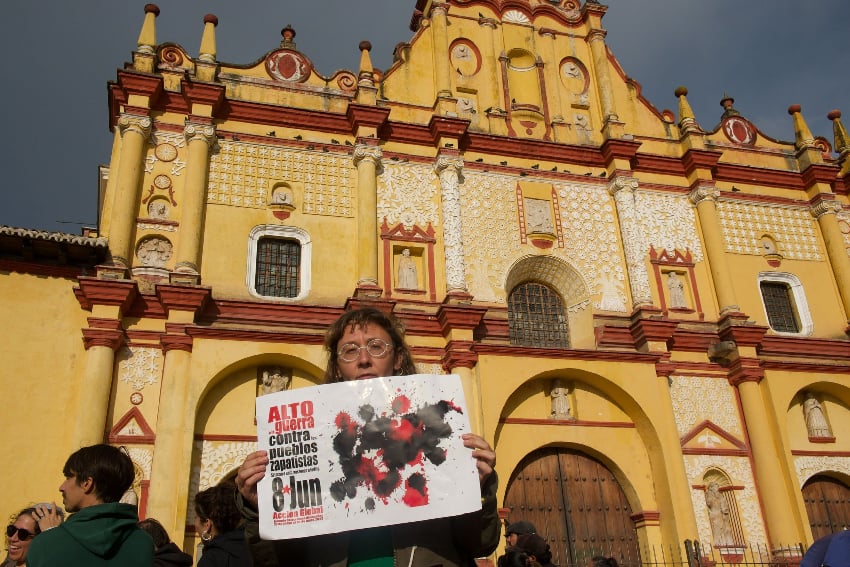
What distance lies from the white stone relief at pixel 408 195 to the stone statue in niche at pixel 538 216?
196 cm

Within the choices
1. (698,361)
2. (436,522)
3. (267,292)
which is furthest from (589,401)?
(436,522)

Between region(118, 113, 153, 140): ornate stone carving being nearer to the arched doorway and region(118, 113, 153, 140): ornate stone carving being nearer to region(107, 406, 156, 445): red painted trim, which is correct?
region(107, 406, 156, 445): red painted trim

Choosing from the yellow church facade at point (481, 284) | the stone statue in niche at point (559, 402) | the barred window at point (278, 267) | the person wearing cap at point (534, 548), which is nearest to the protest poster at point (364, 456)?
the person wearing cap at point (534, 548)

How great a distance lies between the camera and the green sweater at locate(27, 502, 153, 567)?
2865 millimetres

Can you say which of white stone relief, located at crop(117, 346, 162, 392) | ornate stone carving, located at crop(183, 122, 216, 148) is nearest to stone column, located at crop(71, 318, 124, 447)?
white stone relief, located at crop(117, 346, 162, 392)

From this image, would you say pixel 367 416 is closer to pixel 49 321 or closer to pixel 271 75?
pixel 49 321

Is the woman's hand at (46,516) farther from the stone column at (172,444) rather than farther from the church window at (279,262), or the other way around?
the church window at (279,262)

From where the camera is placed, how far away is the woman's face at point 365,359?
9.47 feet

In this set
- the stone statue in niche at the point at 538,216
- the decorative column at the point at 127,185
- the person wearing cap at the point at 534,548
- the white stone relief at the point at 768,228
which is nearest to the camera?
the person wearing cap at the point at 534,548

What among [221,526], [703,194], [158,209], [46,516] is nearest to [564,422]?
[703,194]

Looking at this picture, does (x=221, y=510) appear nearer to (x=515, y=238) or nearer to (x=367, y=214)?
(x=367, y=214)

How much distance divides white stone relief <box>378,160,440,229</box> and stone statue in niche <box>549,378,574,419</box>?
3.96m

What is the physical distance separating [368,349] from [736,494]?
41.0ft

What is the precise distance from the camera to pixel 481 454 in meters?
2.65
